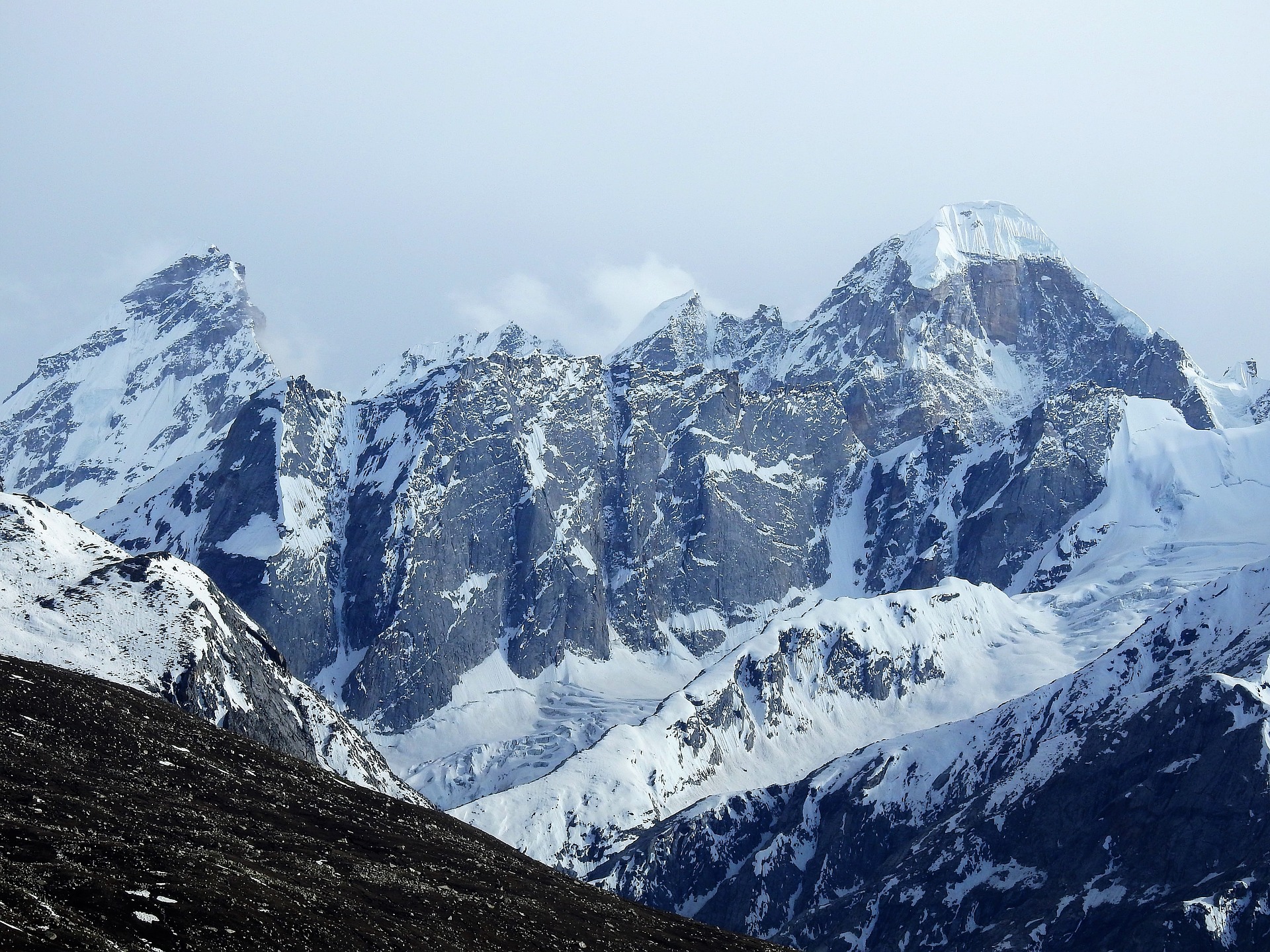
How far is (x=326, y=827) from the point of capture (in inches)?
5212

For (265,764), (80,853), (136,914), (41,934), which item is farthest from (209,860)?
(265,764)

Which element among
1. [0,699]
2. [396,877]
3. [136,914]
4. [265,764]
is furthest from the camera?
[265,764]

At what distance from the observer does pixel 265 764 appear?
15138 centimetres

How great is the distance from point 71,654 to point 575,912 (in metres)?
85.8

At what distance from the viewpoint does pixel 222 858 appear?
9981 cm

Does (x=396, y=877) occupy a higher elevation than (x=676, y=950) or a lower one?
higher

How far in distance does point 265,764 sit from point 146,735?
1381cm

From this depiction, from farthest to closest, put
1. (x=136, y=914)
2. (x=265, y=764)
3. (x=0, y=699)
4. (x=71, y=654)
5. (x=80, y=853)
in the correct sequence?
(x=71, y=654)
(x=265, y=764)
(x=0, y=699)
(x=80, y=853)
(x=136, y=914)

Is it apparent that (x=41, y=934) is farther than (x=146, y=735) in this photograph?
No

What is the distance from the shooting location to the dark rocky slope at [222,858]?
271 feet

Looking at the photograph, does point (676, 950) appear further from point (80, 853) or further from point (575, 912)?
point (80, 853)

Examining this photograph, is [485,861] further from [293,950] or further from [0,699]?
[293,950]

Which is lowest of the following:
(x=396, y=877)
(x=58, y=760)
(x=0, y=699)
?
(x=396, y=877)

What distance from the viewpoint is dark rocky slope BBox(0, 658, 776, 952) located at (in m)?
82.6
